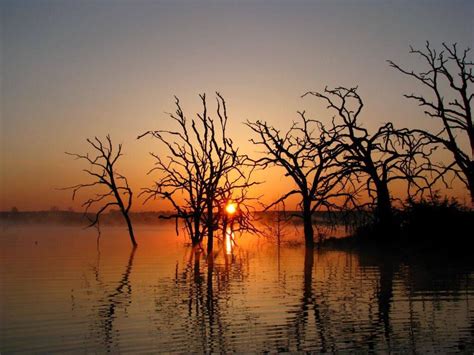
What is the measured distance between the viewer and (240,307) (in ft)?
37.0

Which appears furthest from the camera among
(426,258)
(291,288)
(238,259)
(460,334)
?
(238,259)

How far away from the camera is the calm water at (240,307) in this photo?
8.48 m

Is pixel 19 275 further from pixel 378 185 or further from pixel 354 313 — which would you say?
pixel 378 185

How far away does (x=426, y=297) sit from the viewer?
12117 millimetres

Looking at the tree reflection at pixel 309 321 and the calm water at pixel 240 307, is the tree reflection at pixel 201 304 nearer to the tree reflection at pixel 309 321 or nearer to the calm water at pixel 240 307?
the calm water at pixel 240 307

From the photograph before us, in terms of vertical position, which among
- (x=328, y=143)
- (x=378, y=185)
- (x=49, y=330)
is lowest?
(x=49, y=330)

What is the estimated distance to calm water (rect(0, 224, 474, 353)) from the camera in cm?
848

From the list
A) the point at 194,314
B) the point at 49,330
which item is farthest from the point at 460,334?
the point at 49,330

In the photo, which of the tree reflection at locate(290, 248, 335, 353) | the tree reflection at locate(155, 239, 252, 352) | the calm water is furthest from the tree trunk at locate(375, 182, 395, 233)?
the tree reflection at locate(290, 248, 335, 353)

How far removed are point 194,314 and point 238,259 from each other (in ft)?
40.2

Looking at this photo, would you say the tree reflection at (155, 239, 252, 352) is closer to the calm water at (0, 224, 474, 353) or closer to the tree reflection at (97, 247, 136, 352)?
the calm water at (0, 224, 474, 353)

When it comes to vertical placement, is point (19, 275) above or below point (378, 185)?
below

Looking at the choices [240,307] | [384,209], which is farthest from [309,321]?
[384,209]

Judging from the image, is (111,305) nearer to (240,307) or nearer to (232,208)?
(240,307)
